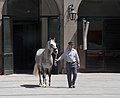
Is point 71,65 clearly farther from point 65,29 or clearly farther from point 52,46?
point 65,29

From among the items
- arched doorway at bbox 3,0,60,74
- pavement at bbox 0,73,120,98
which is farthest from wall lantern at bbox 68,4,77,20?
pavement at bbox 0,73,120,98

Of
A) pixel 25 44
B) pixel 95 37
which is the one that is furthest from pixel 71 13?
pixel 25 44

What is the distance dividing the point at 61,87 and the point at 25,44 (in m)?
7.33

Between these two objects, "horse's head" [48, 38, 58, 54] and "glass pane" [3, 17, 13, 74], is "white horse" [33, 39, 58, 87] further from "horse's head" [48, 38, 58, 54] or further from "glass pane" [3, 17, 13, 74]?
"glass pane" [3, 17, 13, 74]

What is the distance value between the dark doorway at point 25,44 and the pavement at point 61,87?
1853 millimetres

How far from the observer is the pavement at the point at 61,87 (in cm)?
1498

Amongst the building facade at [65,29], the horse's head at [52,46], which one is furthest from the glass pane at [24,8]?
the horse's head at [52,46]

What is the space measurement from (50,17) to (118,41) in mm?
3883

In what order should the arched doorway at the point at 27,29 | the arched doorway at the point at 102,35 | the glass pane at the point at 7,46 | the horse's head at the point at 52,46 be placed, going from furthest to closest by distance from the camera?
the arched doorway at the point at 102,35 < the arched doorway at the point at 27,29 < the glass pane at the point at 7,46 < the horse's head at the point at 52,46

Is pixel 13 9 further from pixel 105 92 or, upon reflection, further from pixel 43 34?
pixel 105 92

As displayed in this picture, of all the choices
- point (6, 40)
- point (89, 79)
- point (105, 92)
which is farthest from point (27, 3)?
point (105, 92)

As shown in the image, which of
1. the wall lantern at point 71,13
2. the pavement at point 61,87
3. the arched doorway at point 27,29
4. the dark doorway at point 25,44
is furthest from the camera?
the dark doorway at point 25,44

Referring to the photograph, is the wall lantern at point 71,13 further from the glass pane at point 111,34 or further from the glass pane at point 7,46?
the glass pane at point 7,46

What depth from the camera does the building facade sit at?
22281 millimetres
